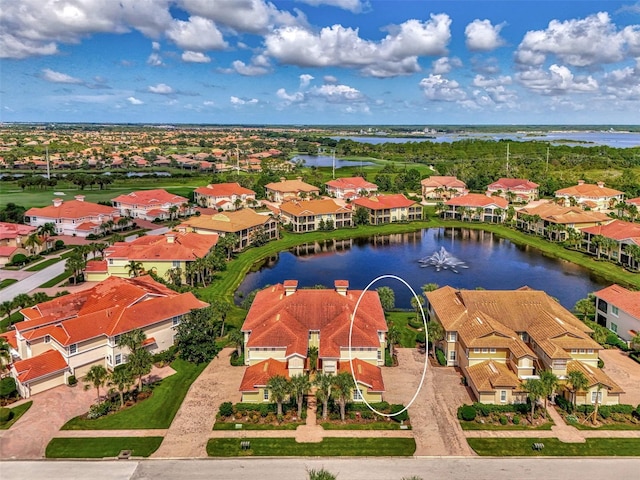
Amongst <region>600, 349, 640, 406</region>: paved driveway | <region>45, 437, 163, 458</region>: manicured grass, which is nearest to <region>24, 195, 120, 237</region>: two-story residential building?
<region>45, 437, 163, 458</region>: manicured grass

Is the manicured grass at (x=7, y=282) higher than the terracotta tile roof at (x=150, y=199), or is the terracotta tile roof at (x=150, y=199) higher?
the terracotta tile roof at (x=150, y=199)

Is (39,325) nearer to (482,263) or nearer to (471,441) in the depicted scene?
(471,441)

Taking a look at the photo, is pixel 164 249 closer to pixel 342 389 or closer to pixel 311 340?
pixel 311 340

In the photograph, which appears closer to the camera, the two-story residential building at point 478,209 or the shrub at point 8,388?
the shrub at point 8,388

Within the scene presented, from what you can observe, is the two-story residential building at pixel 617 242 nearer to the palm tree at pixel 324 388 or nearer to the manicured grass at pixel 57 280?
the palm tree at pixel 324 388

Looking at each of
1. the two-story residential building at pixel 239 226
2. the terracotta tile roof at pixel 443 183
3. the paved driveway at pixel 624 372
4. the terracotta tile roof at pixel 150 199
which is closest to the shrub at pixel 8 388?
the two-story residential building at pixel 239 226

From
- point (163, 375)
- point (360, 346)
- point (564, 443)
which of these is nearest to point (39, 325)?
point (163, 375)
